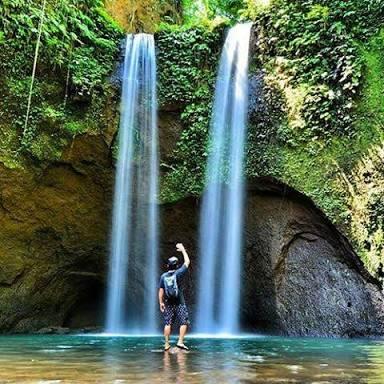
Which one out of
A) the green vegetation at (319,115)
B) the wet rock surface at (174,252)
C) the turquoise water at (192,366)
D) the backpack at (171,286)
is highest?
the green vegetation at (319,115)

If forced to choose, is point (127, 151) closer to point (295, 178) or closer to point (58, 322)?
point (295, 178)

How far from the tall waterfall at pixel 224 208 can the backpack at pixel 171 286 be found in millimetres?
5232

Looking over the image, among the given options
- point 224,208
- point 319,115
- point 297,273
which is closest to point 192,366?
point 297,273

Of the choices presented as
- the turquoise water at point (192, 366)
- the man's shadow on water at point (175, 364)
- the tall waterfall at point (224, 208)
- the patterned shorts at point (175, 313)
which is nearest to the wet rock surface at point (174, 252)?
the tall waterfall at point (224, 208)

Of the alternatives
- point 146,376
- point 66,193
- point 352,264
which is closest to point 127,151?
point 66,193

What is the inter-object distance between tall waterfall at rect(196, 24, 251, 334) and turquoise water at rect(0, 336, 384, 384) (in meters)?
5.23

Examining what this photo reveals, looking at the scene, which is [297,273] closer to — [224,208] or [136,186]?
[224,208]

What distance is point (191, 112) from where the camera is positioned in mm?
13828

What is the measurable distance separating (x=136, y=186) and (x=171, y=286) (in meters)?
6.35

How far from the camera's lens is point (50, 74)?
1335 centimetres

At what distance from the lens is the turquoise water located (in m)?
4.61

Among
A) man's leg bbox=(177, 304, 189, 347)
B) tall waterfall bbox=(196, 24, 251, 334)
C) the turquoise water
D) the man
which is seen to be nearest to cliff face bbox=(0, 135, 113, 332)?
tall waterfall bbox=(196, 24, 251, 334)

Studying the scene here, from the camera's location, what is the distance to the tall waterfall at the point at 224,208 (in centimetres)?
1297

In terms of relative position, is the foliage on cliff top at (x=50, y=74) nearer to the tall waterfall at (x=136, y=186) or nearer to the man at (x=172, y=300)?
the tall waterfall at (x=136, y=186)
